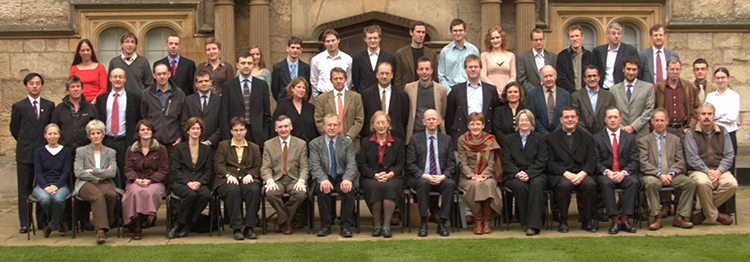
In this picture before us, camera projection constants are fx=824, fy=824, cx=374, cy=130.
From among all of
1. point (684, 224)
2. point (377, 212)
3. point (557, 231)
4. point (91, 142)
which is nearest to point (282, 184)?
point (377, 212)

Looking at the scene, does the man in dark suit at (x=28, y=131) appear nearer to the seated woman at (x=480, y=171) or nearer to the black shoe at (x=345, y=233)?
the black shoe at (x=345, y=233)

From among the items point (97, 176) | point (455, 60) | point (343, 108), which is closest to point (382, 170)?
point (343, 108)

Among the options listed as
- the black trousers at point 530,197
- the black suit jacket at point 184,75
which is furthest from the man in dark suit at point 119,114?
the black trousers at point 530,197

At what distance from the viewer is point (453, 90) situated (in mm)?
8969

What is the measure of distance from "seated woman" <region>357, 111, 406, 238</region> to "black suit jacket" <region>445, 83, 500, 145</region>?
30.5 inches

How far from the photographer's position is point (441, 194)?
8.34 m

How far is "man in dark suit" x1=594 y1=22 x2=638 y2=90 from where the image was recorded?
9539 millimetres

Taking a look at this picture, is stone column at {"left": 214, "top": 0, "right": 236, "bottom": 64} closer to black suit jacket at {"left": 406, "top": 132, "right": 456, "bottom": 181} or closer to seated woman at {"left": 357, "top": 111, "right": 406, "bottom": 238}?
seated woman at {"left": 357, "top": 111, "right": 406, "bottom": 238}

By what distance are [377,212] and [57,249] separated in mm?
3020

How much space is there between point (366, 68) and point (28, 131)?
12.2 ft

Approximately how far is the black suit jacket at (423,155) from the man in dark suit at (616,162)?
1526 millimetres

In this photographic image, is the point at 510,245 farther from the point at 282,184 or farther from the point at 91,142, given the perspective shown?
the point at 91,142

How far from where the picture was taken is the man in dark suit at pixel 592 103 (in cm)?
896

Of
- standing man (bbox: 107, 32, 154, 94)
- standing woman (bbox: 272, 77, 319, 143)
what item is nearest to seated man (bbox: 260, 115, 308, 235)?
standing woman (bbox: 272, 77, 319, 143)
